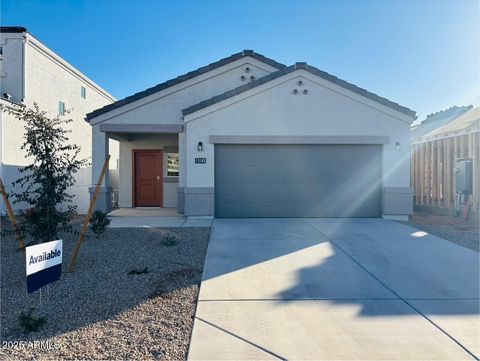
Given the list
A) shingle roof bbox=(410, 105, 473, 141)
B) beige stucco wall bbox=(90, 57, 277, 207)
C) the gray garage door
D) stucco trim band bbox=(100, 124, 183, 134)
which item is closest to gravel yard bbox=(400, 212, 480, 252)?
the gray garage door

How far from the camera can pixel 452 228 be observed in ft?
30.2

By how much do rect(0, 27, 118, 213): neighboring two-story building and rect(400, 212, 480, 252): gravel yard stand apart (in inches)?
446

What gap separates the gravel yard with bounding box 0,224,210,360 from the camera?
3207 mm

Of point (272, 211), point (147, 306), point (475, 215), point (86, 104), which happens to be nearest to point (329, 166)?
point (272, 211)

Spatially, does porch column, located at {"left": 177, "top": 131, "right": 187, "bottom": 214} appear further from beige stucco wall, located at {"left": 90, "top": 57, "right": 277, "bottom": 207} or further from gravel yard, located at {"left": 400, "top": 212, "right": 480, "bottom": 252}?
gravel yard, located at {"left": 400, "top": 212, "right": 480, "bottom": 252}

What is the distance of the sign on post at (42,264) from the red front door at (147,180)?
10128 millimetres

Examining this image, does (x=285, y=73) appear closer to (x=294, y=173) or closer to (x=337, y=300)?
(x=294, y=173)

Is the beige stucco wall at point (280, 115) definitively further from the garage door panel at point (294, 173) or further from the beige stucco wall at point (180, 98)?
the beige stucco wall at point (180, 98)

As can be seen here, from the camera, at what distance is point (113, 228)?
29.1ft

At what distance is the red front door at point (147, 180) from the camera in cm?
1415

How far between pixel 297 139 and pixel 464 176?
5659 mm

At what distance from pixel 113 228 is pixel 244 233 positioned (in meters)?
3.66

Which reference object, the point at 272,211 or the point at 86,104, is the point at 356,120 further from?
the point at 86,104

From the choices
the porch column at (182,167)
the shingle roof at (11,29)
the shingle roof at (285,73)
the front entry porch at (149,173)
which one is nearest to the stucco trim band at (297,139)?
the shingle roof at (285,73)
